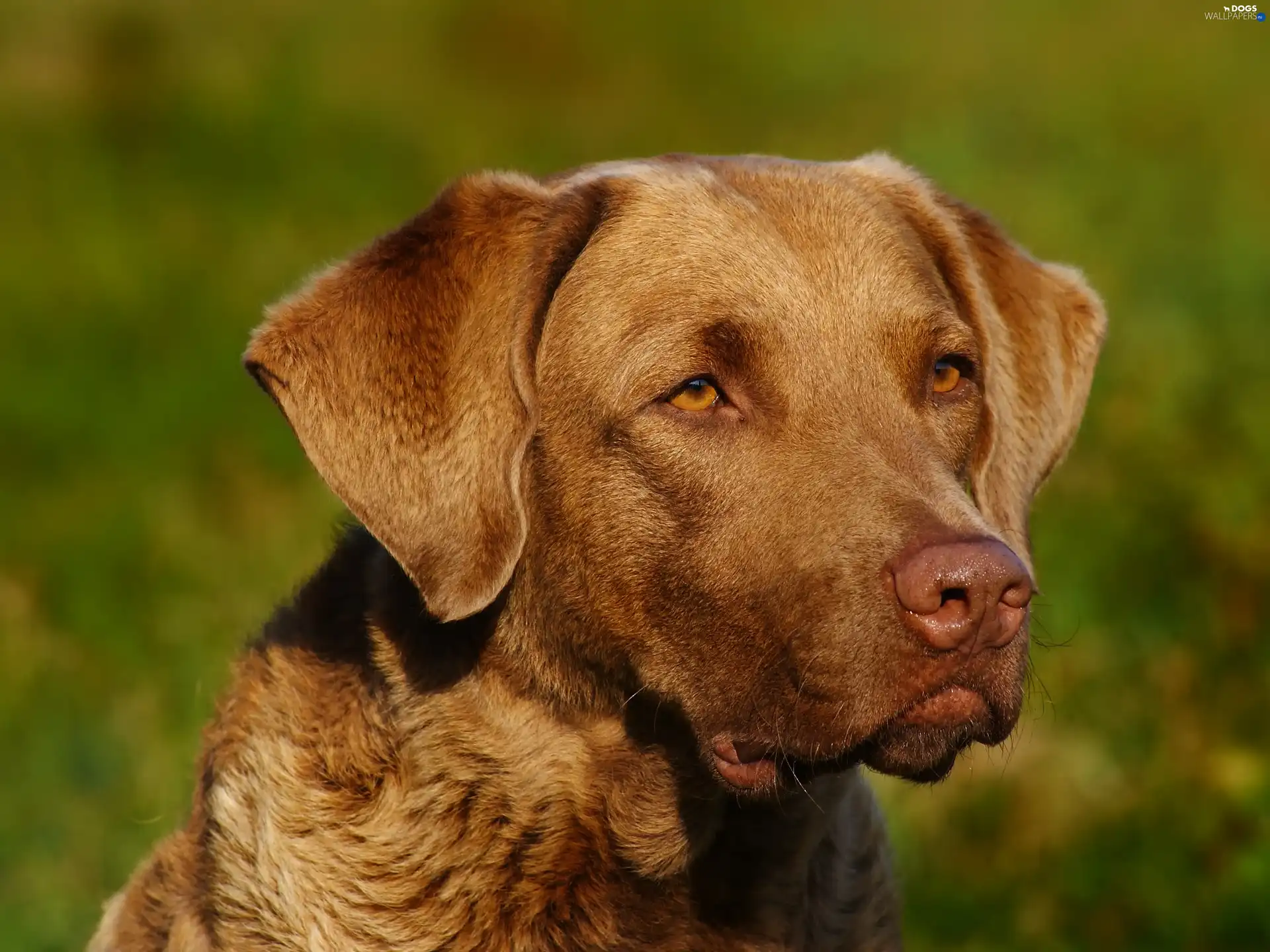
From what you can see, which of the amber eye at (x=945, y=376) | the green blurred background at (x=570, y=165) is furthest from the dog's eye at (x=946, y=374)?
the green blurred background at (x=570, y=165)

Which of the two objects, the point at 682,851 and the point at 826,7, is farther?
the point at 826,7

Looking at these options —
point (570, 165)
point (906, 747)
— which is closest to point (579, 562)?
point (906, 747)

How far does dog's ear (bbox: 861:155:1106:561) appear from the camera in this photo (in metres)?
4.55

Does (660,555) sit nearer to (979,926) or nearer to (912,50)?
(979,926)

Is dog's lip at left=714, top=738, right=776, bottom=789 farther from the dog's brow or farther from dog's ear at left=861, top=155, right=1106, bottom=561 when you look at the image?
dog's ear at left=861, top=155, right=1106, bottom=561

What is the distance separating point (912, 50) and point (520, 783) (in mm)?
15180

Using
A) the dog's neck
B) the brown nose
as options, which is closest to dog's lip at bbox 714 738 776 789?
the dog's neck

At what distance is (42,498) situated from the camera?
10.1m

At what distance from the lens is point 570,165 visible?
43.6 feet

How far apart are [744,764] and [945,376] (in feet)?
3.30

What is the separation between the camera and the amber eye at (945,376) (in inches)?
171

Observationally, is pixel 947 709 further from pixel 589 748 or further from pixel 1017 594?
pixel 589 748

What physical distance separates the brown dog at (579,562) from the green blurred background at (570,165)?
85cm

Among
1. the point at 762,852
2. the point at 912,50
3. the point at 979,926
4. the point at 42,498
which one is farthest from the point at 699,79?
the point at 762,852
